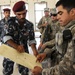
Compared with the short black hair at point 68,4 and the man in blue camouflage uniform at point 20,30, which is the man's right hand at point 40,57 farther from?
the short black hair at point 68,4

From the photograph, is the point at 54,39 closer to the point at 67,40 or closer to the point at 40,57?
the point at 40,57

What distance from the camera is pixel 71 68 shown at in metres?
1.47

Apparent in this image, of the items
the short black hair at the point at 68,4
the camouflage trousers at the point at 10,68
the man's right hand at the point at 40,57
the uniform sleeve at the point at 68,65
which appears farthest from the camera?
the camouflage trousers at the point at 10,68

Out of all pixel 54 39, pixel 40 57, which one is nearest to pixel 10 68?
pixel 54 39

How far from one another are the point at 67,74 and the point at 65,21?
0.42m

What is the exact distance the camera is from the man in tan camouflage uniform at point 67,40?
146 centimetres

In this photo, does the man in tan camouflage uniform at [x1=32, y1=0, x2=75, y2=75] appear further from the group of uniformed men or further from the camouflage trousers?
the camouflage trousers

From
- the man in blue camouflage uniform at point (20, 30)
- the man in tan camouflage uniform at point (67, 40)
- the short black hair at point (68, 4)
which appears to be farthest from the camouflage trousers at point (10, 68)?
the short black hair at point (68, 4)

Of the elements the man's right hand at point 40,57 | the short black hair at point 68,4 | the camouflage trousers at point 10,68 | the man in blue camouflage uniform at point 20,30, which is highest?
the short black hair at point 68,4

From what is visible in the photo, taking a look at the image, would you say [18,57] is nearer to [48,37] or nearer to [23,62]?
[23,62]

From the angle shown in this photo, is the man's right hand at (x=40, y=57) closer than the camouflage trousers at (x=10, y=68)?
Yes

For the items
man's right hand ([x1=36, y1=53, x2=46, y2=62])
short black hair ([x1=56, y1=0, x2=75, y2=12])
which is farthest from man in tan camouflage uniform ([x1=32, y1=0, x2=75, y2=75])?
man's right hand ([x1=36, y1=53, x2=46, y2=62])

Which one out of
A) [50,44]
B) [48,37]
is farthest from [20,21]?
[48,37]

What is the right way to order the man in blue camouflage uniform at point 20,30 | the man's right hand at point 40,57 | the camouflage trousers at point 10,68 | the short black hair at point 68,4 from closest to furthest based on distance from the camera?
the short black hair at point 68,4 < the man's right hand at point 40,57 < the man in blue camouflage uniform at point 20,30 < the camouflage trousers at point 10,68
